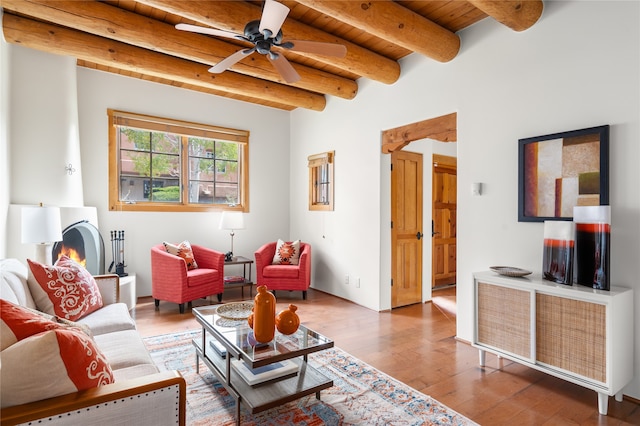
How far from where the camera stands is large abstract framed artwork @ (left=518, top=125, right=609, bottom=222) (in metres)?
2.49

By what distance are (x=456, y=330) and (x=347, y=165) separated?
2.54m

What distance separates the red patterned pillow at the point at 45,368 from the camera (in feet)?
3.69

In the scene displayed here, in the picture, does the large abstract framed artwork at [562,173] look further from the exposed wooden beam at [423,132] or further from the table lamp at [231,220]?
the table lamp at [231,220]

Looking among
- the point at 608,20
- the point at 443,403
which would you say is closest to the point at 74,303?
the point at 443,403

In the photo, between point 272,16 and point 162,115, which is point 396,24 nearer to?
point 272,16

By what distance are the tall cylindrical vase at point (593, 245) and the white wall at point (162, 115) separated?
4.45 meters

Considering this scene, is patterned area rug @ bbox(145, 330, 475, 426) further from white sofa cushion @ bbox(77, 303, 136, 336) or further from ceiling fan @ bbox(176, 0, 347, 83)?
ceiling fan @ bbox(176, 0, 347, 83)

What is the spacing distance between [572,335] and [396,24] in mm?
2743

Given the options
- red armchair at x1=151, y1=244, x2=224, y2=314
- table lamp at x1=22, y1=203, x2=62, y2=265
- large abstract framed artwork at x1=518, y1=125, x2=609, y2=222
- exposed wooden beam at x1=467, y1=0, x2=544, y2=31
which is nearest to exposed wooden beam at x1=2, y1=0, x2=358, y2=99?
table lamp at x1=22, y1=203, x2=62, y2=265

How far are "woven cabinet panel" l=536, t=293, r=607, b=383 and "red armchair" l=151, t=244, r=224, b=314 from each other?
356cm

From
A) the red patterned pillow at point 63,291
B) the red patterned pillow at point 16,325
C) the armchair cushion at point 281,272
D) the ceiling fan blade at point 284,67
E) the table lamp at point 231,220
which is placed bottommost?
the armchair cushion at point 281,272

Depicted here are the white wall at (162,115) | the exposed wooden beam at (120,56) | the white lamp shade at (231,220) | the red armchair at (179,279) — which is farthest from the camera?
the white lamp shade at (231,220)

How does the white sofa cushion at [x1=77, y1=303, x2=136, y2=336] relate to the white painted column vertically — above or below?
below

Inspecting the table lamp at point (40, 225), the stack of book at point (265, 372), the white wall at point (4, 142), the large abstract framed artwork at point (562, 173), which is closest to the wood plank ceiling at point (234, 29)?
the white wall at point (4, 142)
